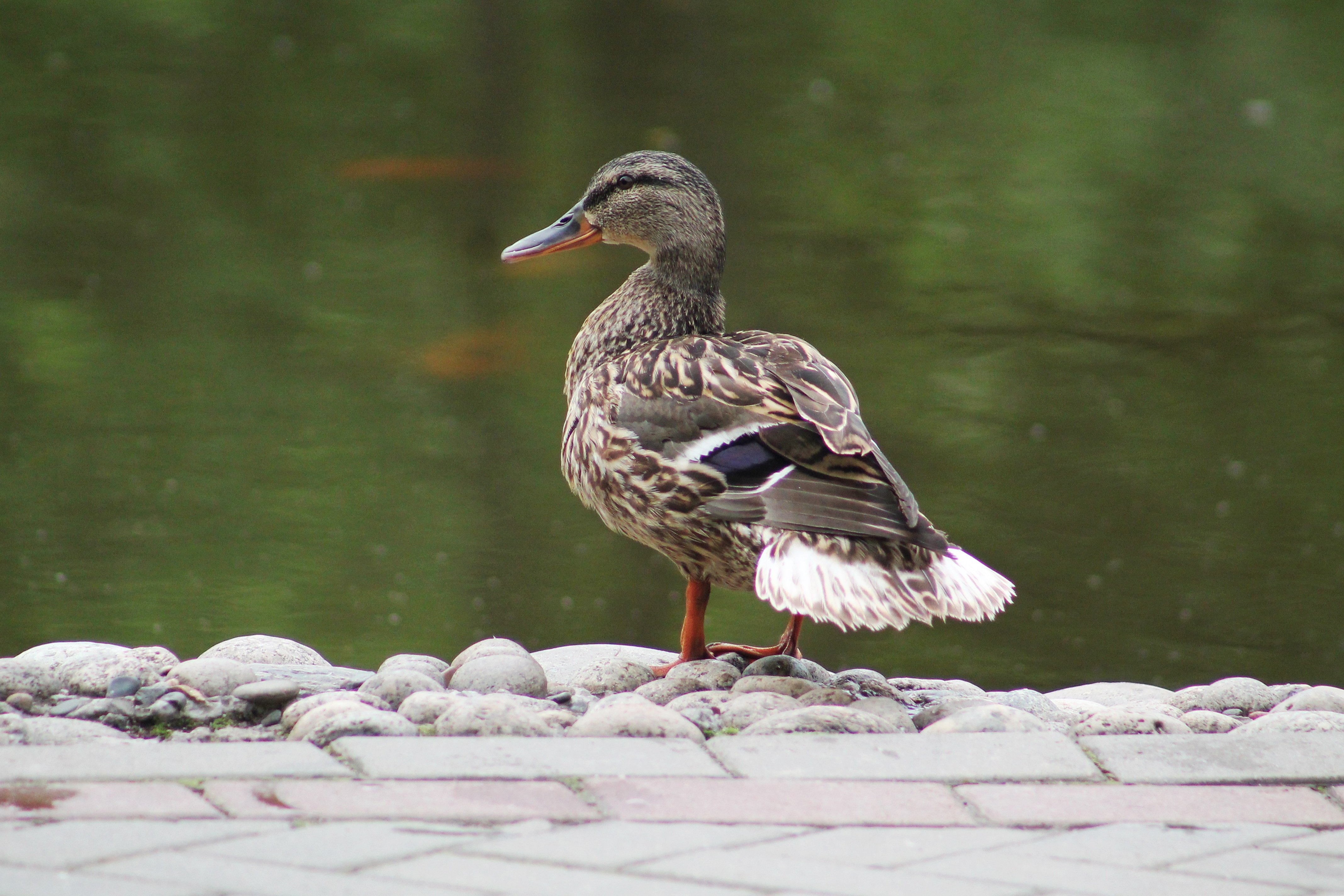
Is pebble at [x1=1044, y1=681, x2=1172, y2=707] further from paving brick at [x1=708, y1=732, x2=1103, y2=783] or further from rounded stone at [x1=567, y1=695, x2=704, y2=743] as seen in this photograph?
rounded stone at [x1=567, y1=695, x2=704, y2=743]

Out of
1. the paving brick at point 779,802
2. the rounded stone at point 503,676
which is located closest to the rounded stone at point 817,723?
the paving brick at point 779,802

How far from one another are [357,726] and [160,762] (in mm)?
365

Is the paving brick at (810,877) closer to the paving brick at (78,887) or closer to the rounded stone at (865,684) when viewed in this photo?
the paving brick at (78,887)

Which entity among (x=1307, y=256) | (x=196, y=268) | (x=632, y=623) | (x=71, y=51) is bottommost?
(x=632, y=623)

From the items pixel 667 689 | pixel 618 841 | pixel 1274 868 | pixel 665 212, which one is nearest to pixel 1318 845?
pixel 1274 868

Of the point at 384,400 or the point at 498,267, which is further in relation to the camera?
the point at 498,267

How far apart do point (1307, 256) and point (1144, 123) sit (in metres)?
2.75

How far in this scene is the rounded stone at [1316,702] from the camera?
3.16 metres

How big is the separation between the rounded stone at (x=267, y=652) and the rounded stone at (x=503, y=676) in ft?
1.40

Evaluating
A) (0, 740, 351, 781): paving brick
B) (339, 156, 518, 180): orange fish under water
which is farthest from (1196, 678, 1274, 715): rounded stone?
(339, 156, 518, 180): orange fish under water

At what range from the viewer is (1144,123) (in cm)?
1202

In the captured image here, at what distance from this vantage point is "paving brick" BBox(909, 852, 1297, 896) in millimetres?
→ 1893

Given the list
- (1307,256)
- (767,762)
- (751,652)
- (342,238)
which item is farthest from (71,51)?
(767,762)

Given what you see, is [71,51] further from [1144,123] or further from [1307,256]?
[1307,256]
